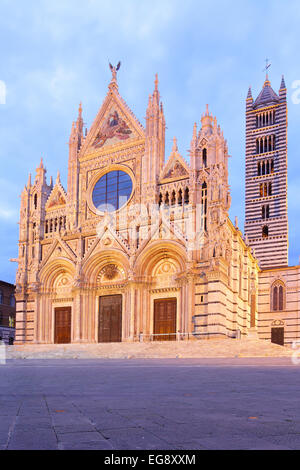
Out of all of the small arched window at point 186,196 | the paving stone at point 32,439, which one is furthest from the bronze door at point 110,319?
the paving stone at point 32,439

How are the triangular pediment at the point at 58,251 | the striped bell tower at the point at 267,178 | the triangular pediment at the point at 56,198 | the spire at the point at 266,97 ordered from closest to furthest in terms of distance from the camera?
the triangular pediment at the point at 58,251, the triangular pediment at the point at 56,198, the striped bell tower at the point at 267,178, the spire at the point at 266,97

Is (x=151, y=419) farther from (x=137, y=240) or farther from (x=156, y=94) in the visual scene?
(x=156, y=94)

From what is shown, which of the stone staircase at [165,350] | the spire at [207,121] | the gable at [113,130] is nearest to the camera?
the stone staircase at [165,350]

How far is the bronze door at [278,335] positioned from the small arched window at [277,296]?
187cm

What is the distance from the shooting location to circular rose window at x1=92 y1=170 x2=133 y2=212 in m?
36.7

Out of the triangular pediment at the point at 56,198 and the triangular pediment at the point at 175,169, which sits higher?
the triangular pediment at the point at 175,169

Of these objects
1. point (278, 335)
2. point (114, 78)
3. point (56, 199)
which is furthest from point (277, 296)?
point (114, 78)

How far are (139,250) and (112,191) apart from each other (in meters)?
6.69

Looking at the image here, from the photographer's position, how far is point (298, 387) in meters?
7.91

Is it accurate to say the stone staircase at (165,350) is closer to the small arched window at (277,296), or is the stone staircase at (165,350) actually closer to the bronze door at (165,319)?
the bronze door at (165,319)

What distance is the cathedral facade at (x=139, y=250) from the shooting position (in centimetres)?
3152

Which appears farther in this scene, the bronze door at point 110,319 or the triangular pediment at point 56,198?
the triangular pediment at point 56,198

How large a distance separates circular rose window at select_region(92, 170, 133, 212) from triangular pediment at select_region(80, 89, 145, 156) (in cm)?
265

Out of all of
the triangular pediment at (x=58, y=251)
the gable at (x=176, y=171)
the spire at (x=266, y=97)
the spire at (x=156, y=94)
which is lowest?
the triangular pediment at (x=58, y=251)
